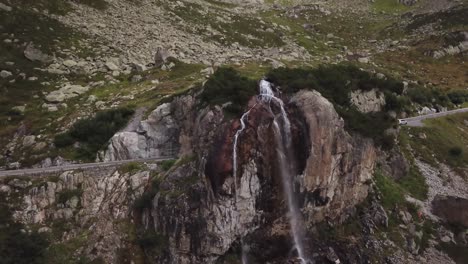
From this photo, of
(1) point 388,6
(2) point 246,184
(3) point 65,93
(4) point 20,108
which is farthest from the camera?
(1) point 388,6

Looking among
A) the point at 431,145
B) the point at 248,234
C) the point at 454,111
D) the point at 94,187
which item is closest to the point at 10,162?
the point at 94,187

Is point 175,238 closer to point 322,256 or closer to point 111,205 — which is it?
point 111,205

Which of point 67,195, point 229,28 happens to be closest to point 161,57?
point 229,28

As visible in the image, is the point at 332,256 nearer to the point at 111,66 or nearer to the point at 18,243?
the point at 18,243

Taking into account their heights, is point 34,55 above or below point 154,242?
above

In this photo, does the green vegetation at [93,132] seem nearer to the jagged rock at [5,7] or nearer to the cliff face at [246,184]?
the cliff face at [246,184]
